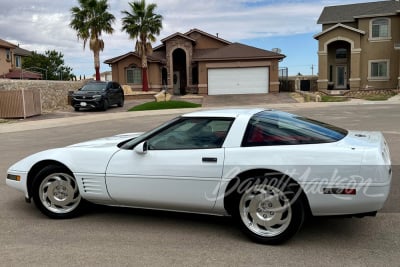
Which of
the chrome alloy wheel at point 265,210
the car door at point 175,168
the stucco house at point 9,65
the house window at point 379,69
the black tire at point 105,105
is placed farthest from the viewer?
the stucco house at point 9,65

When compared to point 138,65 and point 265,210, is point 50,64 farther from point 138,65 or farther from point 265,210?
point 265,210

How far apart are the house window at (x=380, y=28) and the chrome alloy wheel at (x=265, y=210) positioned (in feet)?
116

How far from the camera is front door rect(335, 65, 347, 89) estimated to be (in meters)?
38.5

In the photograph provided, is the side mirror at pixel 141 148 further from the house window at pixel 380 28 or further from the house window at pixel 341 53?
the house window at pixel 341 53

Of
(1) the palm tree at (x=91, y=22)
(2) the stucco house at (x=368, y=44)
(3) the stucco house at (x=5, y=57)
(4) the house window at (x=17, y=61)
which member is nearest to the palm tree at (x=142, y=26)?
(1) the palm tree at (x=91, y=22)

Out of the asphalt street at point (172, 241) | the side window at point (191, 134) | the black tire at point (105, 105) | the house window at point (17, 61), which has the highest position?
the house window at point (17, 61)

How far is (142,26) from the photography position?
3619cm

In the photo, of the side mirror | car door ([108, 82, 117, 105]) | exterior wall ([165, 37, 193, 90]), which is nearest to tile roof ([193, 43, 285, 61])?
exterior wall ([165, 37, 193, 90])

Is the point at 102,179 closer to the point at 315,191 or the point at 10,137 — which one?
the point at 315,191

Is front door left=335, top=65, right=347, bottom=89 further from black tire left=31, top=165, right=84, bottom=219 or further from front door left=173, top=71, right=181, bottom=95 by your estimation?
black tire left=31, top=165, right=84, bottom=219

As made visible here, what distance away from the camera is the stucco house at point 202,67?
117 ft

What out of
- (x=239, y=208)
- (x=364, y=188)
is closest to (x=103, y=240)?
(x=239, y=208)

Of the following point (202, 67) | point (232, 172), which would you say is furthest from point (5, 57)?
point (232, 172)

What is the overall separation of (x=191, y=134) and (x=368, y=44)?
1382 inches
